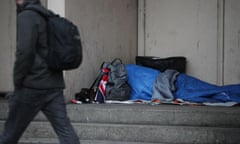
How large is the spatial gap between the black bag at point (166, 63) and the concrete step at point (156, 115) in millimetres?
1495

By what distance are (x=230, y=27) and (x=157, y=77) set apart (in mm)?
1544

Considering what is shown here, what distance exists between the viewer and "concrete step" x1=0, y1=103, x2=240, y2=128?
6.27 metres

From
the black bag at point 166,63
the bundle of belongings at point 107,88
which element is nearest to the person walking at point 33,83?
the bundle of belongings at point 107,88

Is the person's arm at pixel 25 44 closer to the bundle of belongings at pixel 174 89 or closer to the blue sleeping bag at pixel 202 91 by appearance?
the bundle of belongings at pixel 174 89

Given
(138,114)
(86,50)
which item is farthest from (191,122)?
(86,50)

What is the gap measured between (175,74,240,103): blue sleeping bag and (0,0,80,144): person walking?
319 centimetres

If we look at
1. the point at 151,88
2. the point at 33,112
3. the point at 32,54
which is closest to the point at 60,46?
the point at 32,54

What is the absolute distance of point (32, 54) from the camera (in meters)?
4.24

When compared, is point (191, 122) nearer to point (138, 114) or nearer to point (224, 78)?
point (138, 114)

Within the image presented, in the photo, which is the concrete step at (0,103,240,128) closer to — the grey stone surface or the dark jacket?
the grey stone surface

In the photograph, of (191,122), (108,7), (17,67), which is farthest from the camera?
(108,7)

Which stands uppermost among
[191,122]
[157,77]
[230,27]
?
[230,27]

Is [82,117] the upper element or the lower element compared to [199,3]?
lower

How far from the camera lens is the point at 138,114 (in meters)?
6.50
